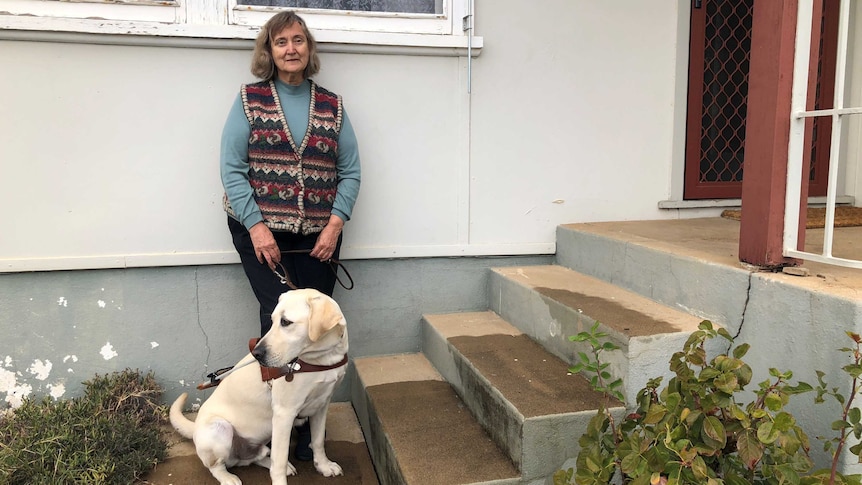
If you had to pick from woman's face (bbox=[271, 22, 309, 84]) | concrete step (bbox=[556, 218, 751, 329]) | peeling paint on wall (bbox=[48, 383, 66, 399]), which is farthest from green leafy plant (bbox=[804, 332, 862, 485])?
peeling paint on wall (bbox=[48, 383, 66, 399])

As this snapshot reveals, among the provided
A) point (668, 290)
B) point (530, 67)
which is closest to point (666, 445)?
point (668, 290)

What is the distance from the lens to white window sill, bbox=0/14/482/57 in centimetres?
331

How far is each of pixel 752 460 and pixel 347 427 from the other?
90.8 inches

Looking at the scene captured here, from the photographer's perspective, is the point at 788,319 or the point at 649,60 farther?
the point at 649,60

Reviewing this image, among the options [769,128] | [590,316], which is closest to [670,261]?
[590,316]

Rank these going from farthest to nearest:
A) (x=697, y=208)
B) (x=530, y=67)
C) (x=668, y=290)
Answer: (x=697, y=208) < (x=530, y=67) < (x=668, y=290)

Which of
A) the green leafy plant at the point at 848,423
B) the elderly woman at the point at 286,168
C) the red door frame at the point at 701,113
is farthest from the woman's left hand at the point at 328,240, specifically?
the red door frame at the point at 701,113

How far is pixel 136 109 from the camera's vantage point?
138 inches

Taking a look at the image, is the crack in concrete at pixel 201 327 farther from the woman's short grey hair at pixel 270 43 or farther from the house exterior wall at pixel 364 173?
the woman's short grey hair at pixel 270 43

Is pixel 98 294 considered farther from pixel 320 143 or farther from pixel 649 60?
pixel 649 60

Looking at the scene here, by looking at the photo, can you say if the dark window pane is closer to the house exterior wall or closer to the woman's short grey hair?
the house exterior wall

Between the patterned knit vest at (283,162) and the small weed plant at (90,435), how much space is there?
4.23 ft

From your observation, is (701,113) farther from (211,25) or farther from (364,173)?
(211,25)

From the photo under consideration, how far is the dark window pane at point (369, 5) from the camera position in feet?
12.3
